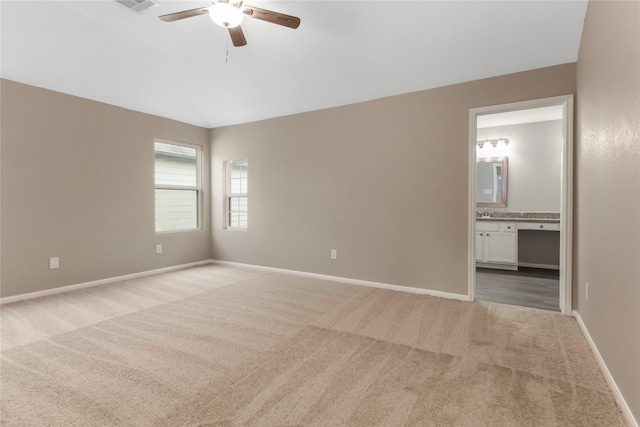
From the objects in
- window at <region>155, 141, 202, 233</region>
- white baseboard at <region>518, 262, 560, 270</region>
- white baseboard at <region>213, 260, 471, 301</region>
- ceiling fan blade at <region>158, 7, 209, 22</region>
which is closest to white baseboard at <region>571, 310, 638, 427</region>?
white baseboard at <region>213, 260, 471, 301</region>

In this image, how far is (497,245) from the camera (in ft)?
17.3

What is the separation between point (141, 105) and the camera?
4461 millimetres

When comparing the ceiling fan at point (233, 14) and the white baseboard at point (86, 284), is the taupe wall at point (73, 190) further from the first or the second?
the ceiling fan at point (233, 14)

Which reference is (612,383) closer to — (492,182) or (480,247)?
(480,247)

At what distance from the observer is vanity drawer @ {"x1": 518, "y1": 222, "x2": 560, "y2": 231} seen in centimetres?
499

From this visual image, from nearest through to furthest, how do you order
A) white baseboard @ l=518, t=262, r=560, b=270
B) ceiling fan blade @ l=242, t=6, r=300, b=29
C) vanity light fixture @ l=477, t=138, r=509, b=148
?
ceiling fan blade @ l=242, t=6, r=300, b=29
white baseboard @ l=518, t=262, r=560, b=270
vanity light fixture @ l=477, t=138, r=509, b=148

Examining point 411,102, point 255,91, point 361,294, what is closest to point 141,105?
point 255,91

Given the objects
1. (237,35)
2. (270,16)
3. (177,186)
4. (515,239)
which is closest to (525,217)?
(515,239)

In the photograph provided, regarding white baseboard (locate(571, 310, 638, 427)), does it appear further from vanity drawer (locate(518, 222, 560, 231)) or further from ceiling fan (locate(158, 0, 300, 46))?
ceiling fan (locate(158, 0, 300, 46))

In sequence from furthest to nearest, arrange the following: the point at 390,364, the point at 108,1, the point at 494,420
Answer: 1. the point at 108,1
2. the point at 390,364
3. the point at 494,420

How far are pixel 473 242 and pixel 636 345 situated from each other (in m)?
2.07

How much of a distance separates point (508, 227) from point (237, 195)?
4.58 m

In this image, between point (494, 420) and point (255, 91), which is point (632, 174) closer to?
point (494, 420)

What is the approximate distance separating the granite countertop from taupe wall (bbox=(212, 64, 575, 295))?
2344 millimetres
